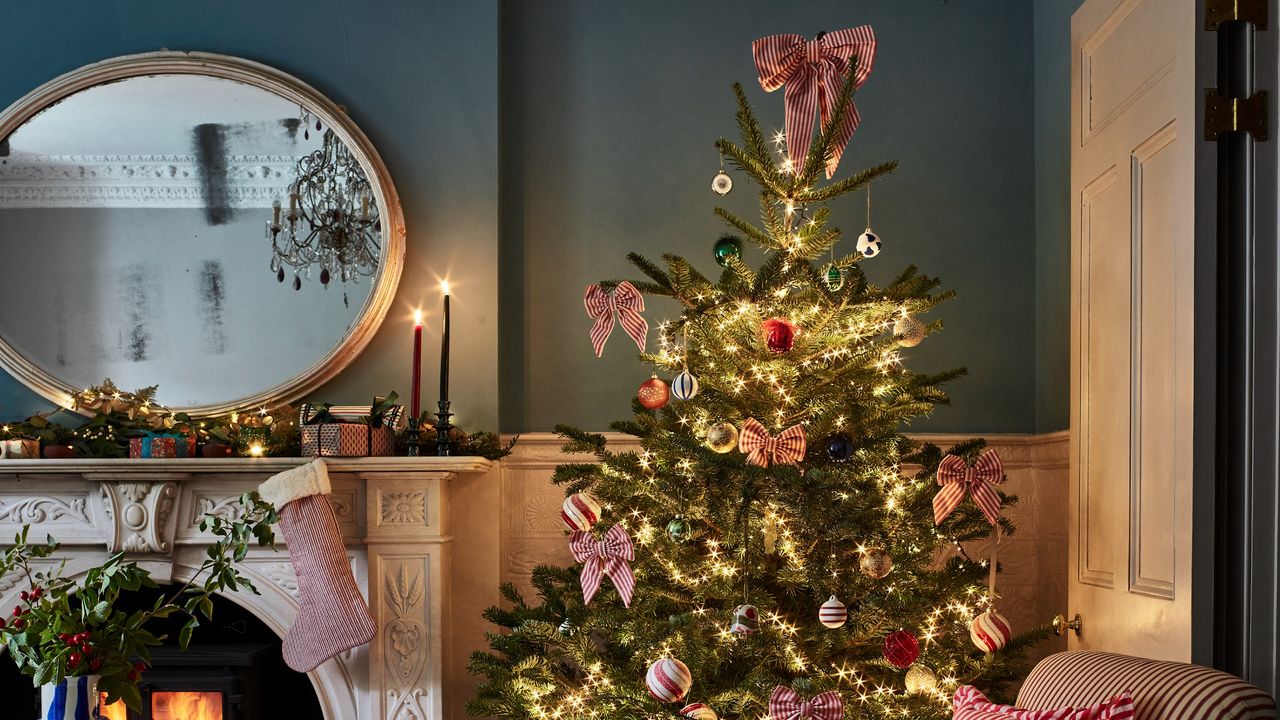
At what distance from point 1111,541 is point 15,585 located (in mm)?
2886

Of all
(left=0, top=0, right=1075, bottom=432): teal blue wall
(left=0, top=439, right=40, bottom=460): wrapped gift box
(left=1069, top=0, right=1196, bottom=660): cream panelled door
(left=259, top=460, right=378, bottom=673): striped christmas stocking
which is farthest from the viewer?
(left=0, top=0, right=1075, bottom=432): teal blue wall

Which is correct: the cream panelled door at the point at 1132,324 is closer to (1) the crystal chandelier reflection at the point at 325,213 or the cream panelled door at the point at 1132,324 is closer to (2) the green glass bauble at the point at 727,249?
(2) the green glass bauble at the point at 727,249

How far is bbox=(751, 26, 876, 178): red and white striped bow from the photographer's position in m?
2.31

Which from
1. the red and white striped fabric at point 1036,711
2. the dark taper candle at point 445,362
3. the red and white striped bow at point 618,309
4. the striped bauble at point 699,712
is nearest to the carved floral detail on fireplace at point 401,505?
the dark taper candle at point 445,362

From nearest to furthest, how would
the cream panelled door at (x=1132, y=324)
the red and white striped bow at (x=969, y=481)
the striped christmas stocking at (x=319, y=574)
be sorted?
the cream panelled door at (x=1132, y=324), the red and white striped bow at (x=969, y=481), the striped christmas stocking at (x=319, y=574)

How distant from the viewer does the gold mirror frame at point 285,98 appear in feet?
10.1

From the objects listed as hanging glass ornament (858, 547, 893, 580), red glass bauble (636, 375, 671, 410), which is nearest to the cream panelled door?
hanging glass ornament (858, 547, 893, 580)

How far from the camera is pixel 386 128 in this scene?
3.15 metres

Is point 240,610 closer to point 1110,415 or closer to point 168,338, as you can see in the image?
point 168,338

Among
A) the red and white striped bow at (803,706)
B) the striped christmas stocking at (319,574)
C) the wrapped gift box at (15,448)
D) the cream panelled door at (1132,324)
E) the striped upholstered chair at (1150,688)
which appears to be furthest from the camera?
the wrapped gift box at (15,448)

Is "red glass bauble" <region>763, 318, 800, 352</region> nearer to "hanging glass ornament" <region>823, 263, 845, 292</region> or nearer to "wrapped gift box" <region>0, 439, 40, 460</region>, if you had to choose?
"hanging glass ornament" <region>823, 263, 845, 292</region>

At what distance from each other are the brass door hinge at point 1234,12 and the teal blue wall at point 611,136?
1.43 metres

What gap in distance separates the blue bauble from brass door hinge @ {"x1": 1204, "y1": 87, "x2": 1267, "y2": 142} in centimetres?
86

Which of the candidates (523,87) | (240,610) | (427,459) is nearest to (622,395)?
(427,459)
